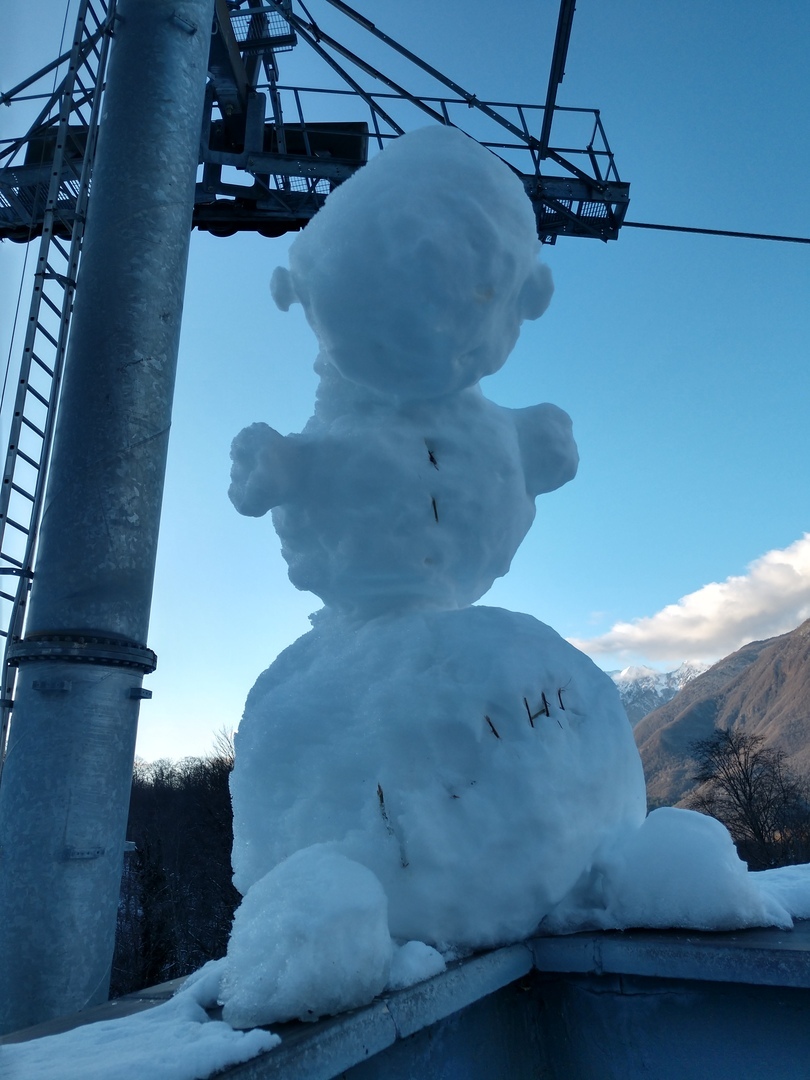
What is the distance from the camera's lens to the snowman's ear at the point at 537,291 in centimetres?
256

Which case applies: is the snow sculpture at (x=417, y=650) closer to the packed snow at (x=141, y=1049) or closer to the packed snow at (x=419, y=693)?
the packed snow at (x=419, y=693)

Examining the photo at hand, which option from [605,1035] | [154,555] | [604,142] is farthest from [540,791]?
[604,142]

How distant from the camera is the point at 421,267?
2213 millimetres

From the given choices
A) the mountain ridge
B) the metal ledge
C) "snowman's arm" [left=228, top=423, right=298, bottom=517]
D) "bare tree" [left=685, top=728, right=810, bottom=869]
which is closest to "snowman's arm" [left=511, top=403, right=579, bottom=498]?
"snowman's arm" [left=228, top=423, right=298, bottom=517]

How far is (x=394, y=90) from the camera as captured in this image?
256 inches

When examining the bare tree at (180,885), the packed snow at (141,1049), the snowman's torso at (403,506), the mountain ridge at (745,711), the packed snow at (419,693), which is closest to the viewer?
the packed snow at (141,1049)

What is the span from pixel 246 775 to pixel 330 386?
1362mm

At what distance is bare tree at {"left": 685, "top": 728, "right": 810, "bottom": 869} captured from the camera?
2367cm

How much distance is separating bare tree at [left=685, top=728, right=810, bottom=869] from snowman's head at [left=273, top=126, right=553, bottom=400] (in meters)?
24.9

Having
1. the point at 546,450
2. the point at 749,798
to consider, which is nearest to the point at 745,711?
the point at 749,798

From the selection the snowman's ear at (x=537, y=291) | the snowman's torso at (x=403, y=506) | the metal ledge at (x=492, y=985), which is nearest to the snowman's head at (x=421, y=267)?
the snowman's ear at (x=537, y=291)

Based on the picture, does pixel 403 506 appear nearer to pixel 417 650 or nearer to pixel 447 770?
A: pixel 417 650

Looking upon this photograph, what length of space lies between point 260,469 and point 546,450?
1.03m

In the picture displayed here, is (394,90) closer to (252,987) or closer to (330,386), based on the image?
(330,386)
